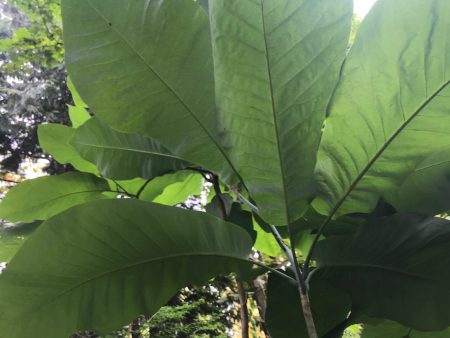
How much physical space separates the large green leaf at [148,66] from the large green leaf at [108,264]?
0.12 metres

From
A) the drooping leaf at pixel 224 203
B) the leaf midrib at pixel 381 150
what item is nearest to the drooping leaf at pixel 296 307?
the leaf midrib at pixel 381 150

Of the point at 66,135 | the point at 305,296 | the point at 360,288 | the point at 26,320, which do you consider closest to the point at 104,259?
the point at 26,320

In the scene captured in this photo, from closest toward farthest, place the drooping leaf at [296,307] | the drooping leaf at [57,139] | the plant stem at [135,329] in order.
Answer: the drooping leaf at [296,307], the drooping leaf at [57,139], the plant stem at [135,329]

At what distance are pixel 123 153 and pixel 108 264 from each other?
321 millimetres

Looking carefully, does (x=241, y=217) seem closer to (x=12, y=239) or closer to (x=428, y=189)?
(x=428, y=189)

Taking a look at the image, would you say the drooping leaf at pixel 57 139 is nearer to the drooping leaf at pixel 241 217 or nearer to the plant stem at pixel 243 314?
Result: the drooping leaf at pixel 241 217

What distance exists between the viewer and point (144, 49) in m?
0.52

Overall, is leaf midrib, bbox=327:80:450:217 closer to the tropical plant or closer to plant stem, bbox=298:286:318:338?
the tropical plant

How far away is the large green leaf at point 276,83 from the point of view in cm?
43

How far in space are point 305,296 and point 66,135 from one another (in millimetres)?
699

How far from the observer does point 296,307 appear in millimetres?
672

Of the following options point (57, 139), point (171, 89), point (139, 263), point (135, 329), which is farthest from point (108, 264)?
point (135, 329)

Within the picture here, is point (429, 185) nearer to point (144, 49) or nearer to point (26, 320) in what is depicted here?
point (144, 49)

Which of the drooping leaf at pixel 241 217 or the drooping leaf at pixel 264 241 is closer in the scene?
the drooping leaf at pixel 241 217
